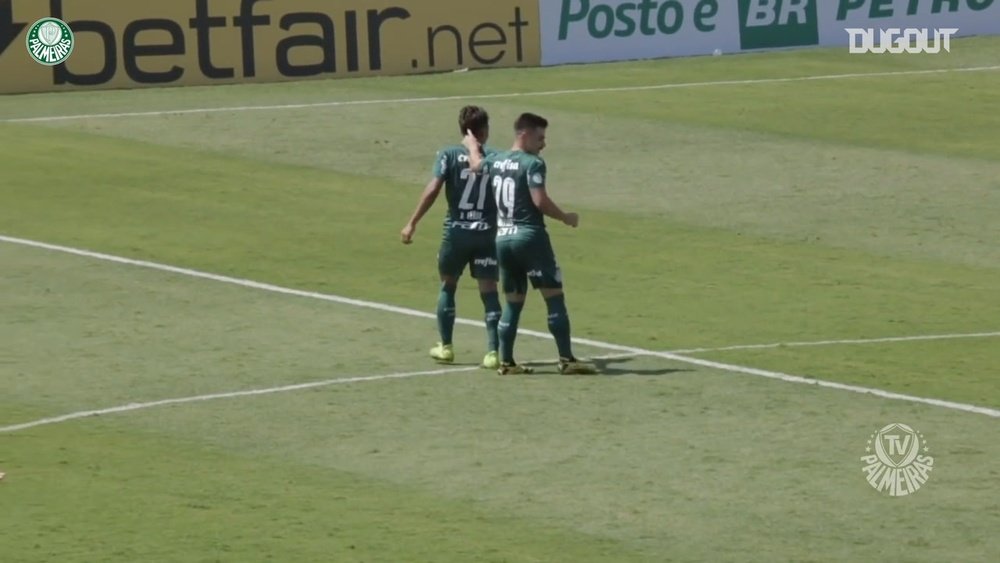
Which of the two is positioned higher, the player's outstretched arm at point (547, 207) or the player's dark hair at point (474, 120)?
the player's dark hair at point (474, 120)

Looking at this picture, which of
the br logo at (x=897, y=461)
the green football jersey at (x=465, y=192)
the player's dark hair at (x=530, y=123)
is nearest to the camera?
the br logo at (x=897, y=461)

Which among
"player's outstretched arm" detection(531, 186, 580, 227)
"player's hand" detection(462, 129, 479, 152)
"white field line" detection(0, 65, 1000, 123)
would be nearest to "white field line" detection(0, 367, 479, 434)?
"player's outstretched arm" detection(531, 186, 580, 227)

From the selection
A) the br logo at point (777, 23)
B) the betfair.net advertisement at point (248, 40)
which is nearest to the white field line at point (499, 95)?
the betfair.net advertisement at point (248, 40)

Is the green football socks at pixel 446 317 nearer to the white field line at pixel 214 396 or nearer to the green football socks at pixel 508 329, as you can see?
the white field line at pixel 214 396

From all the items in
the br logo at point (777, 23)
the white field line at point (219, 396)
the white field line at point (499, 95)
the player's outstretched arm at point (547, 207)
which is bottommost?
the white field line at point (219, 396)

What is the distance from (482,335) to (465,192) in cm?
197

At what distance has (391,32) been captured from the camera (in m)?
35.9

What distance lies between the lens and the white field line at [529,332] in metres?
15.1

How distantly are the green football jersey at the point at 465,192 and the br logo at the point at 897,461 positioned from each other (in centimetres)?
413

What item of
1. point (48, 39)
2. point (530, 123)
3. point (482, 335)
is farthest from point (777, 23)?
point (530, 123)

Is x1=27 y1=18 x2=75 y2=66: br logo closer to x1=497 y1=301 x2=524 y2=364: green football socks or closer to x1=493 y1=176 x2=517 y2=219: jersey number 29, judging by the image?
x1=493 y1=176 x2=517 y2=219: jersey number 29

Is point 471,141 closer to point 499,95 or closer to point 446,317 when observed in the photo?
point 446,317

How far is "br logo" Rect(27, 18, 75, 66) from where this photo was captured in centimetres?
3381

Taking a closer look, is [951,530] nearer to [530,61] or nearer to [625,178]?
[625,178]
